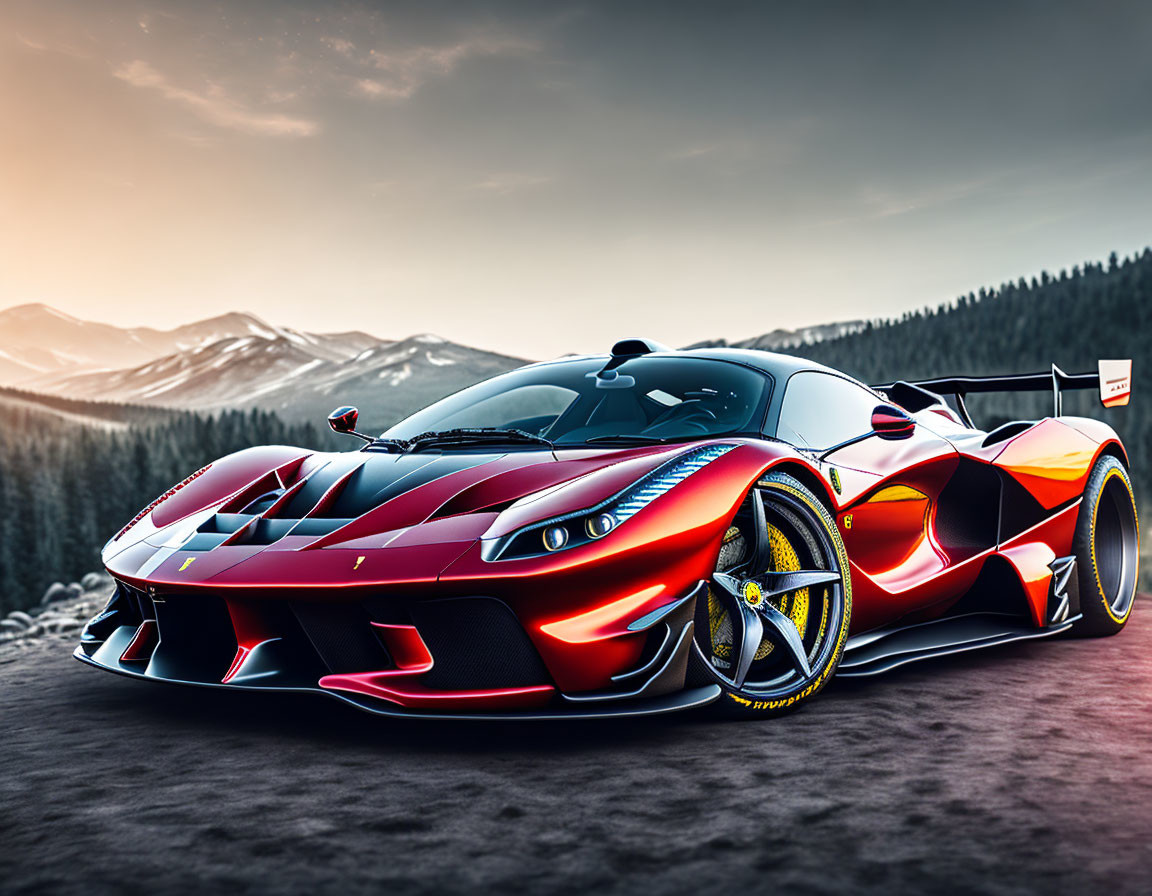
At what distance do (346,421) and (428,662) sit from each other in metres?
2.07

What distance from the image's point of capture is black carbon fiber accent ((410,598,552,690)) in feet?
9.99

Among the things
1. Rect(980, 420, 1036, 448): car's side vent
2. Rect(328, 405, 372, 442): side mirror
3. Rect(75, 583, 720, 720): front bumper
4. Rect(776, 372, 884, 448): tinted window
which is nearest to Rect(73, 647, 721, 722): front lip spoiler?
Rect(75, 583, 720, 720): front bumper

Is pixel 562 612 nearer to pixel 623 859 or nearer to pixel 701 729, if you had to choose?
pixel 701 729

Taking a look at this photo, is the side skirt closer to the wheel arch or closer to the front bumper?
the wheel arch

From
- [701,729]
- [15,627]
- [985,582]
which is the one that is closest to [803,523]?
[701,729]

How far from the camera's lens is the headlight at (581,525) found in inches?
123

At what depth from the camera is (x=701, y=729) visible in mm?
3377

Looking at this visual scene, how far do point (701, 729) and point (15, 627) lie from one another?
1355 centimetres

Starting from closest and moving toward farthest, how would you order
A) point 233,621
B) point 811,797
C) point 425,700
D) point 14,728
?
point 811,797, point 425,700, point 233,621, point 14,728

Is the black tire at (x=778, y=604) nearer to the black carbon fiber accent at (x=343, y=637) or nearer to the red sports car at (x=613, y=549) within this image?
the red sports car at (x=613, y=549)

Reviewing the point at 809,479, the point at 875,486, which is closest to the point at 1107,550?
the point at 875,486

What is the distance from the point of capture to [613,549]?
3143mm

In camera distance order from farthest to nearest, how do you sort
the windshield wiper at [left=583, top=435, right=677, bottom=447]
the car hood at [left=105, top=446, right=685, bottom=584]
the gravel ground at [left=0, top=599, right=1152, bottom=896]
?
1. the windshield wiper at [left=583, top=435, right=677, bottom=447]
2. the car hood at [left=105, top=446, right=685, bottom=584]
3. the gravel ground at [left=0, top=599, right=1152, bottom=896]

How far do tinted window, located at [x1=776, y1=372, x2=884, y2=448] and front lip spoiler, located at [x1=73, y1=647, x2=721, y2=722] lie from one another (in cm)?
128
